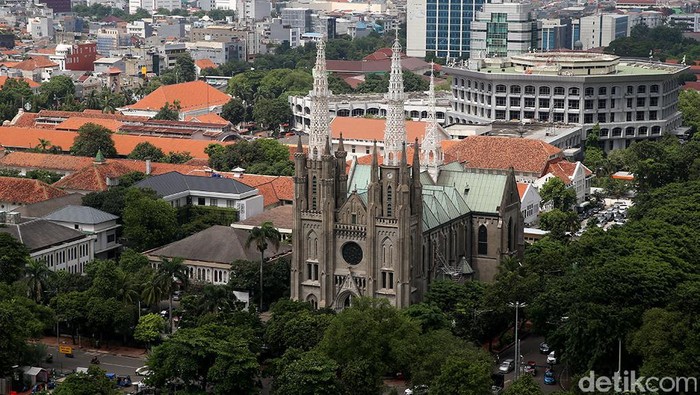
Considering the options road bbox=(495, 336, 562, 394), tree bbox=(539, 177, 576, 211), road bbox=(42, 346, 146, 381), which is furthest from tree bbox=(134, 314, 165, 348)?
tree bbox=(539, 177, 576, 211)

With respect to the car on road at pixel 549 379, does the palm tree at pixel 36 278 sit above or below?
above

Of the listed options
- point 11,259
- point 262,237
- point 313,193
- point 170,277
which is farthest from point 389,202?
point 11,259

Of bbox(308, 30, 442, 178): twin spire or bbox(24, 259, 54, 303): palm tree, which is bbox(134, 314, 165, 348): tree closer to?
bbox(24, 259, 54, 303): palm tree

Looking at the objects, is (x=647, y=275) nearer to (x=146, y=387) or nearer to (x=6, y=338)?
(x=146, y=387)

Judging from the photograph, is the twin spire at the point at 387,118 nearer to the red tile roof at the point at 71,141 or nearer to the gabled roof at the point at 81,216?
the gabled roof at the point at 81,216

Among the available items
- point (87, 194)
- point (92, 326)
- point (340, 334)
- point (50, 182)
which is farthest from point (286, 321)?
point (50, 182)

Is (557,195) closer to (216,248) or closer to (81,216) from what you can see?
(216,248)

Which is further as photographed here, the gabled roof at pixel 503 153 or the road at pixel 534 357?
the gabled roof at pixel 503 153

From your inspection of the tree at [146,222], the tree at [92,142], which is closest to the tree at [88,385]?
the tree at [146,222]
